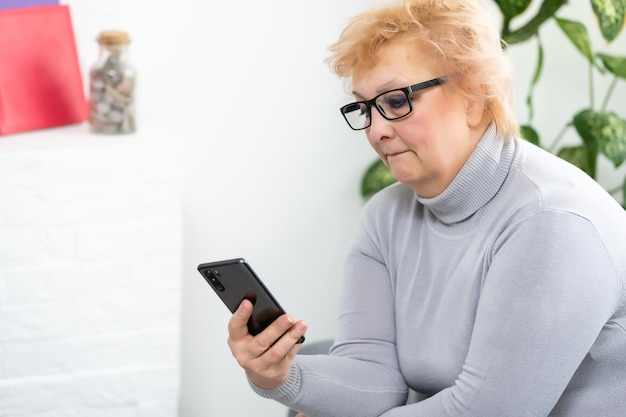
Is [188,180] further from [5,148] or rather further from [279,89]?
[5,148]

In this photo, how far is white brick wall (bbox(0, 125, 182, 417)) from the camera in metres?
2.15

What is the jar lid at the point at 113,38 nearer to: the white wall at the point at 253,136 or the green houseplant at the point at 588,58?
the white wall at the point at 253,136

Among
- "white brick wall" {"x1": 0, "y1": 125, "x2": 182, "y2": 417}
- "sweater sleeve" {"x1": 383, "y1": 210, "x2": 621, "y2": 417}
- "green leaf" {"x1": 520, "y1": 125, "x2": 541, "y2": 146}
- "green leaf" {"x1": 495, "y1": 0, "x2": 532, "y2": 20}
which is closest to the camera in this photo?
"sweater sleeve" {"x1": 383, "y1": 210, "x2": 621, "y2": 417}

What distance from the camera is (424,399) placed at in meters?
1.64

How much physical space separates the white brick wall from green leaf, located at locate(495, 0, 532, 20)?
2.91 ft

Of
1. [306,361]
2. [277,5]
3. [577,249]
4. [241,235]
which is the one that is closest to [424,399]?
[306,361]

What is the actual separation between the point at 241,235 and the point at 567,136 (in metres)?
1.04

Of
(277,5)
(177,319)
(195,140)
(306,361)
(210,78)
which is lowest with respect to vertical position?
(177,319)

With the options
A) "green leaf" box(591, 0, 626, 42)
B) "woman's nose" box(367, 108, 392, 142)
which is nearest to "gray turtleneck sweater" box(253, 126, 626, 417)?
"woman's nose" box(367, 108, 392, 142)

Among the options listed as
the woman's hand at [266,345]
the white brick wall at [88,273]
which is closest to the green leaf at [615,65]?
the white brick wall at [88,273]

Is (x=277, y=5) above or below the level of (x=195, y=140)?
above

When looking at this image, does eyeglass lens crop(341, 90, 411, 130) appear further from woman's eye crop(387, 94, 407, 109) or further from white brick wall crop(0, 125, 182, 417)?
white brick wall crop(0, 125, 182, 417)

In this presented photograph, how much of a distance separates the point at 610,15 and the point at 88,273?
136 centimetres

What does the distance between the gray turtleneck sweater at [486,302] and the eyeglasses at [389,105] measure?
14 centimetres
